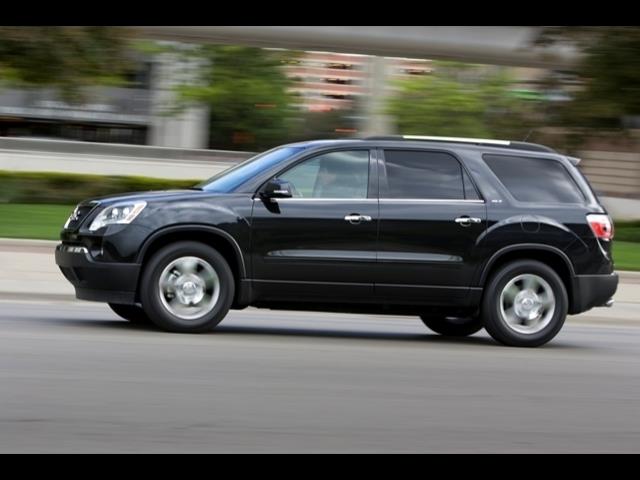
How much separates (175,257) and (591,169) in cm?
3211

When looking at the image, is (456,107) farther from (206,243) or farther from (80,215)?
(80,215)

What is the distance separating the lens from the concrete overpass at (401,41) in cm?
2767

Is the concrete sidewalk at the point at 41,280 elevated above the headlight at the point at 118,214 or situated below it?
below

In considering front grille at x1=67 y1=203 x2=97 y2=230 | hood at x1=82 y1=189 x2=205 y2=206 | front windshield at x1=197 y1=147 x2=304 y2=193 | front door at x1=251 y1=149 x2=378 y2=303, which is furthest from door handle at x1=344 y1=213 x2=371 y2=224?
front grille at x1=67 y1=203 x2=97 y2=230

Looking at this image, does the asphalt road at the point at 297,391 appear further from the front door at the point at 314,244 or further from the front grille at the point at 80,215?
the front grille at the point at 80,215

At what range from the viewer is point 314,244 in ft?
33.3

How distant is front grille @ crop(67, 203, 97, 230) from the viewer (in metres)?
10.1

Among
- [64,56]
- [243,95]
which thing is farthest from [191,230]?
[243,95]

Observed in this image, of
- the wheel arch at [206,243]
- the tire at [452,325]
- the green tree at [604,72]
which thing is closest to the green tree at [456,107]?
the green tree at [604,72]

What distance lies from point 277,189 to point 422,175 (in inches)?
55.0

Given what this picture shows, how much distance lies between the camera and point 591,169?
40188 millimetres

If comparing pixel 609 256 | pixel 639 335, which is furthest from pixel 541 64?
pixel 609 256

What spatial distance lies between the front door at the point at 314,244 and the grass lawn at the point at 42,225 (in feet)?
29.9

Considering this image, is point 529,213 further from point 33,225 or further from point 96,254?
point 33,225
